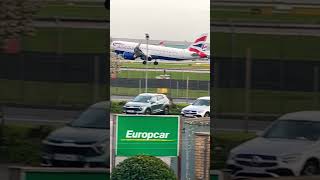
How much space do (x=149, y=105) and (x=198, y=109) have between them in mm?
486

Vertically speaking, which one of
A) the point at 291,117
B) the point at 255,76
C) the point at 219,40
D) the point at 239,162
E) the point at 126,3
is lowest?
the point at 239,162

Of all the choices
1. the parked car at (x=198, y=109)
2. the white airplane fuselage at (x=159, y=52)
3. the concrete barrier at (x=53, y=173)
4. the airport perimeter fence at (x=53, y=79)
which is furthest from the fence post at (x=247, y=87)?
the concrete barrier at (x=53, y=173)

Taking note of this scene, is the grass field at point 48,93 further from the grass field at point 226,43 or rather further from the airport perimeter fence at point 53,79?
the grass field at point 226,43

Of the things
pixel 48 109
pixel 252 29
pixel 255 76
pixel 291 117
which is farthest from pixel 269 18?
pixel 48 109

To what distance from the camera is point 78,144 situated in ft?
18.2

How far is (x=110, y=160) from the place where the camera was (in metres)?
5.64

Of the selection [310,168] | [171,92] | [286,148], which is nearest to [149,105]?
[171,92]

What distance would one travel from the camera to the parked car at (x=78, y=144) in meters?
5.54

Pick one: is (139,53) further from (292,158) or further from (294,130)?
(292,158)

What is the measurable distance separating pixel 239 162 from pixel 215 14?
1418 millimetres

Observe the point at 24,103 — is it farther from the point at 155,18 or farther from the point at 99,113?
the point at 155,18

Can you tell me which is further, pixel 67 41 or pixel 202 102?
pixel 202 102

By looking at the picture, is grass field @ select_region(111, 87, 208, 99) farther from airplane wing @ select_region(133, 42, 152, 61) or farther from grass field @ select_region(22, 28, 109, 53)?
grass field @ select_region(22, 28, 109, 53)

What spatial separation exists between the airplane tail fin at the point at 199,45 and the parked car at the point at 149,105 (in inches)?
21.3
